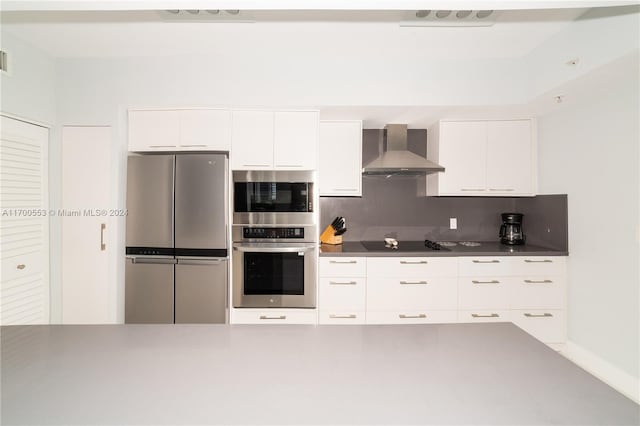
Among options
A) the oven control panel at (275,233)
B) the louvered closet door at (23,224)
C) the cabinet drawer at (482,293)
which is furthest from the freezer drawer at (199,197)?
the cabinet drawer at (482,293)

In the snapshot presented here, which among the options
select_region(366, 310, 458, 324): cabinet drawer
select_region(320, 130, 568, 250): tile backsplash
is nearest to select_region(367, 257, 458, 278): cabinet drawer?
select_region(366, 310, 458, 324): cabinet drawer

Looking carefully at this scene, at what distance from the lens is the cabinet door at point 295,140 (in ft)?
9.50

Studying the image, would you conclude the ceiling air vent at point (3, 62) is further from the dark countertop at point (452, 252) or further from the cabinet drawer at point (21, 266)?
the dark countertop at point (452, 252)

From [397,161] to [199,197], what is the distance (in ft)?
5.97

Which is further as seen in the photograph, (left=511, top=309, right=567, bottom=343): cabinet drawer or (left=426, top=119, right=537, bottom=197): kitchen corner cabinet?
(left=426, top=119, right=537, bottom=197): kitchen corner cabinet

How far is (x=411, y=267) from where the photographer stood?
292 centimetres

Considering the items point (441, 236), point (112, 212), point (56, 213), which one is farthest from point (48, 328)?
point (441, 236)

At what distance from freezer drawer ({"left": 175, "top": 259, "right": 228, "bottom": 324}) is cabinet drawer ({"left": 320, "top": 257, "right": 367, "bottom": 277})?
88 cm

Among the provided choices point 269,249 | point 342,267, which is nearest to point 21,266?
point 269,249

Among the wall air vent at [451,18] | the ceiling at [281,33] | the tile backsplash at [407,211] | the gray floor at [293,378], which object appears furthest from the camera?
the tile backsplash at [407,211]

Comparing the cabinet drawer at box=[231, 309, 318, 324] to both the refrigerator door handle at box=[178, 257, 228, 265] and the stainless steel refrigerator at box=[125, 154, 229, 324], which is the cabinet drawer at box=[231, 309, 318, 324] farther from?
the refrigerator door handle at box=[178, 257, 228, 265]

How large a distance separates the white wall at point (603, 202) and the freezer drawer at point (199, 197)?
9.22 feet

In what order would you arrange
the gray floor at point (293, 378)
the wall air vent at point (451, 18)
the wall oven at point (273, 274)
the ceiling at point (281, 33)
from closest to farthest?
the gray floor at point (293, 378), the wall air vent at point (451, 18), the ceiling at point (281, 33), the wall oven at point (273, 274)

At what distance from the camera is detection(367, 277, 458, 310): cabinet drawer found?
290 cm
